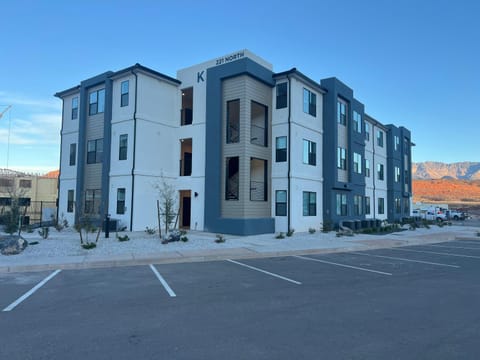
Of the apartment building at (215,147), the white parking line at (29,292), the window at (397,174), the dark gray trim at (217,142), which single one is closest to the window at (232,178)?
the apartment building at (215,147)

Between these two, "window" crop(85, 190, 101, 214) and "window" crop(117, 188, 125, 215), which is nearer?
"window" crop(117, 188, 125, 215)

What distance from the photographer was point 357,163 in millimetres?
30062

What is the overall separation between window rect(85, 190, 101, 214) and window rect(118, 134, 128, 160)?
3377 millimetres

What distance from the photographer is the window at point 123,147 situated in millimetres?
23031

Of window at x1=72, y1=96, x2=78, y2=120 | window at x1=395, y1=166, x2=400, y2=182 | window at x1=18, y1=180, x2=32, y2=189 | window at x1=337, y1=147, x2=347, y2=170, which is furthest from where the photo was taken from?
window at x1=18, y1=180, x2=32, y2=189

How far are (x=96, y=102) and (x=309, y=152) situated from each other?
49.9ft

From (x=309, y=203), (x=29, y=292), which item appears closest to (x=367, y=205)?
(x=309, y=203)

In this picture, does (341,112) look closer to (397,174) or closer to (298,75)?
(298,75)

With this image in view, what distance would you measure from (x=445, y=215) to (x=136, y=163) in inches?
1705

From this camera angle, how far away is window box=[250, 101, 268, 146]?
23.2 m

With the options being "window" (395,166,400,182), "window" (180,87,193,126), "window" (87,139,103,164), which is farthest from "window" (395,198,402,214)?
"window" (87,139,103,164)

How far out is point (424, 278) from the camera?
10.2 metres

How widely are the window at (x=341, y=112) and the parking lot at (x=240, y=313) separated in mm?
17332

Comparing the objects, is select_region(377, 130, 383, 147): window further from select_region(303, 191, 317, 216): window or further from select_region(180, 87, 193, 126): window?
select_region(180, 87, 193, 126): window
